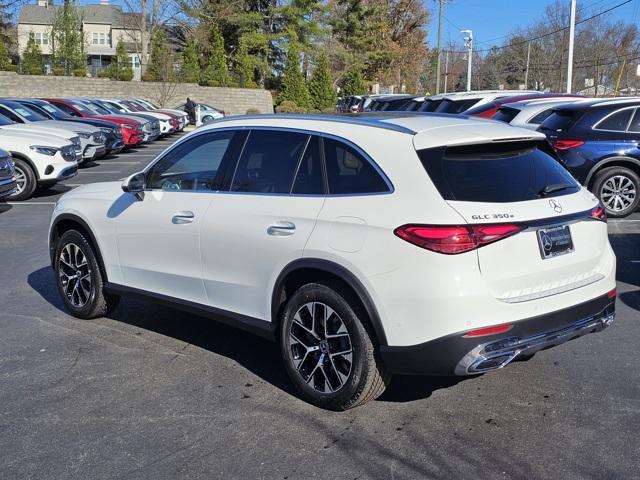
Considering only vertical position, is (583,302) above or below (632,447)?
above

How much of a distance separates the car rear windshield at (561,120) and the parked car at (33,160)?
880cm

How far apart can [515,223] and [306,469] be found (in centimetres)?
170

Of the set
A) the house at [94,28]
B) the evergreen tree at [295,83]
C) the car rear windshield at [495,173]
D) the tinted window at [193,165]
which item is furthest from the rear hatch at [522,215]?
the house at [94,28]

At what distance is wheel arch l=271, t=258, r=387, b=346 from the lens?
4.03 meters

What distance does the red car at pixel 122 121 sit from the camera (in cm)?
2372

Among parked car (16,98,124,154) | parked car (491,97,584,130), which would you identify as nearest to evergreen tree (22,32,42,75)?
parked car (16,98,124,154)

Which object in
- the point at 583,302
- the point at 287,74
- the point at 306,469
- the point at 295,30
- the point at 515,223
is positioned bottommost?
the point at 306,469

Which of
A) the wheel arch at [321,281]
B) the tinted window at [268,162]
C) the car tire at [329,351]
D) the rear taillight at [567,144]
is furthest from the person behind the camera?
the rear taillight at [567,144]

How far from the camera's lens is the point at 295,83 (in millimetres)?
50375

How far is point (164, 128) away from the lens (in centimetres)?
2995

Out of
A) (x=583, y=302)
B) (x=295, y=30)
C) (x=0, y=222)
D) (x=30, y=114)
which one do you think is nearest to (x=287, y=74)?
(x=295, y=30)

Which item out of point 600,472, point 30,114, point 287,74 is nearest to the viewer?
point 600,472

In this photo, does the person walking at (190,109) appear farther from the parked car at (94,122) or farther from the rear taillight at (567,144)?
the rear taillight at (567,144)

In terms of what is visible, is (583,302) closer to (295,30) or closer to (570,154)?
(570,154)
